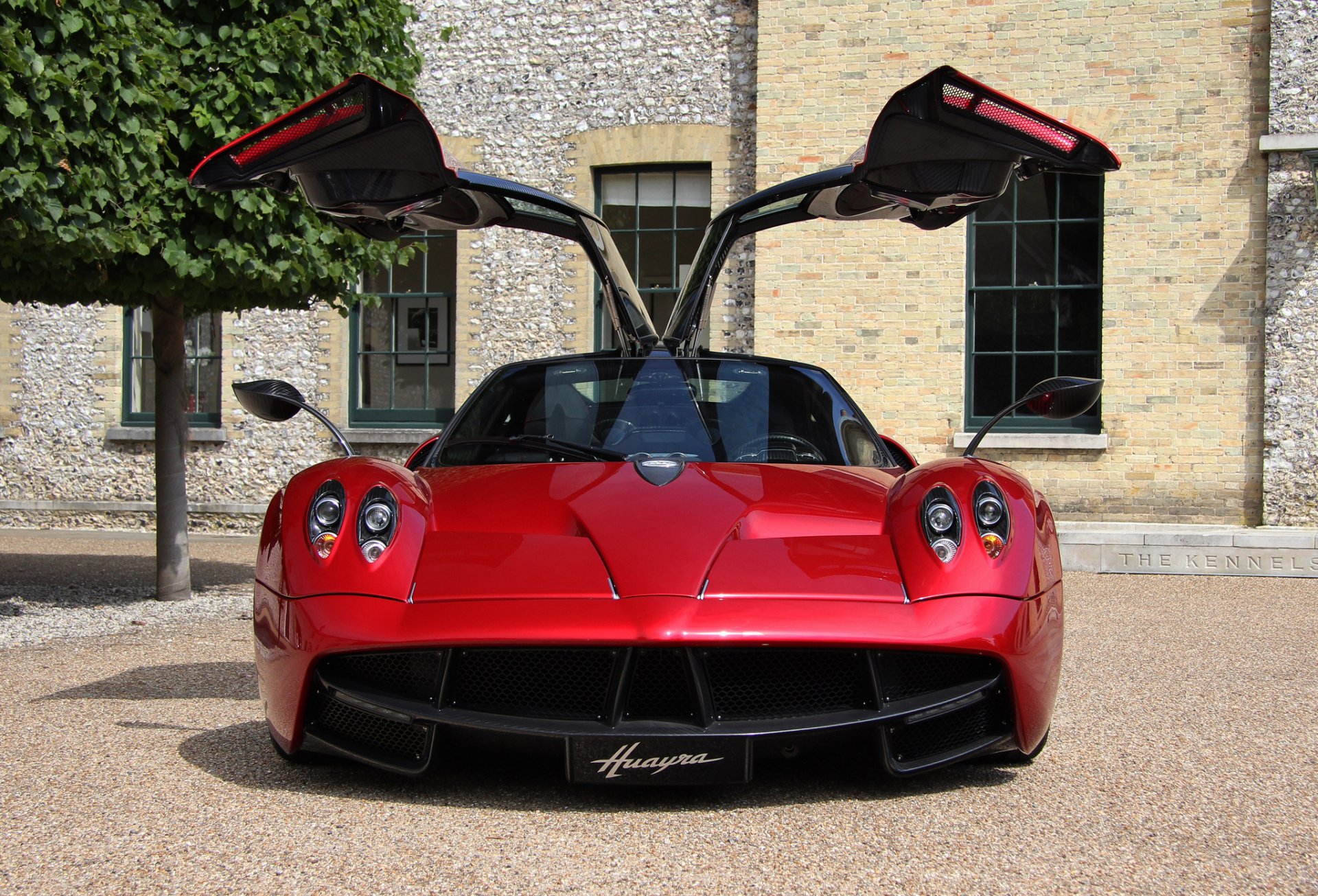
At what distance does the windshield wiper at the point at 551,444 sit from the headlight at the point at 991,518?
3.49ft

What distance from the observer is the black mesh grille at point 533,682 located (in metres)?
2.79

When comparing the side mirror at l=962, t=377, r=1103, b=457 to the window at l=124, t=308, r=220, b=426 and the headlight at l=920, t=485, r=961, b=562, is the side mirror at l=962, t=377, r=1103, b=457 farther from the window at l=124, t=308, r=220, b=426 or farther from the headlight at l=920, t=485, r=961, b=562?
the window at l=124, t=308, r=220, b=426

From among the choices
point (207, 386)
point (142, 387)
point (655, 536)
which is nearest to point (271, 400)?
point (655, 536)

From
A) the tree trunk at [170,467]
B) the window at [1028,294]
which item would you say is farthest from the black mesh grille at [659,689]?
the window at [1028,294]

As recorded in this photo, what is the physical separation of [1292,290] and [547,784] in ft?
31.7

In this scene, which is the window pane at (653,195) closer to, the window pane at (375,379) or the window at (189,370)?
the window pane at (375,379)

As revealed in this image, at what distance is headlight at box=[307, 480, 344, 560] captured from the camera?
3.09 meters

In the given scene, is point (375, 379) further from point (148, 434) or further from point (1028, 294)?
point (1028, 294)

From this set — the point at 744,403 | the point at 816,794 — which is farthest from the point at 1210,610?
the point at 816,794

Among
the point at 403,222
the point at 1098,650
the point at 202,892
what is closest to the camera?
the point at 202,892

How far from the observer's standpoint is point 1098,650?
19.8 feet

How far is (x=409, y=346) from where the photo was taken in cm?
1283

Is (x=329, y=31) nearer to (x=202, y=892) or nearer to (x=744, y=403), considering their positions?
(x=744, y=403)

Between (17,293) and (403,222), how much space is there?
11.7 ft
